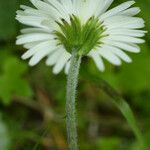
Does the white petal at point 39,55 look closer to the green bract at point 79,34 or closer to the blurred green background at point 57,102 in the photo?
the green bract at point 79,34

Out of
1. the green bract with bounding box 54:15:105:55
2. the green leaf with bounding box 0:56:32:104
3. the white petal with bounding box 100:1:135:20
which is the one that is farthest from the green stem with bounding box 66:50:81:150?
the green leaf with bounding box 0:56:32:104

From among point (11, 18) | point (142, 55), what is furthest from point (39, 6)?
point (142, 55)

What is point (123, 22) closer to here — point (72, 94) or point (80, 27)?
point (80, 27)

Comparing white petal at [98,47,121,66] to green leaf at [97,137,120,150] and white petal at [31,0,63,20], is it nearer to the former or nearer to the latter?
white petal at [31,0,63,20]

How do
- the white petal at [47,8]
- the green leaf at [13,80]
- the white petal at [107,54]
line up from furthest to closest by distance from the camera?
the green leaf at [13,80] → the white petal at [107,54] → the white petal at [47,8]

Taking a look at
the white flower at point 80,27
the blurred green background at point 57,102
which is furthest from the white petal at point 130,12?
the blurred green background at point 57,102

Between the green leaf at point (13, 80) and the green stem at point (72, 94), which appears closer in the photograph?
the green stem at point (72, 94)

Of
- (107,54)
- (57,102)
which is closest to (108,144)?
(57,102)

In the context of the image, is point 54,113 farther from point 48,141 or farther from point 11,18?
point 11,18
